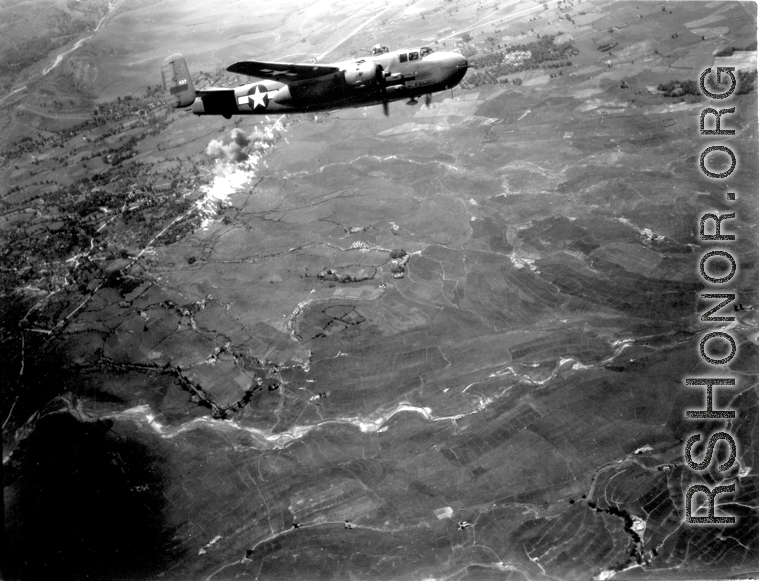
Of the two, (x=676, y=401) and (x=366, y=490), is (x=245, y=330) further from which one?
(x=676, y=401)

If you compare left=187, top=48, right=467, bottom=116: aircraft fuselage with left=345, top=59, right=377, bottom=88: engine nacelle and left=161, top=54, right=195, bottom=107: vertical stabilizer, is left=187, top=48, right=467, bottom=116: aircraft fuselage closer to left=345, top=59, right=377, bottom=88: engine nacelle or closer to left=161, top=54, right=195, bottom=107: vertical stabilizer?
left=345, top=59, right=377, bottom=88: engine nacelle

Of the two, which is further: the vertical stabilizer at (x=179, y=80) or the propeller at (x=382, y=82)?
the vertical stabilizer at (x=179, y=80)

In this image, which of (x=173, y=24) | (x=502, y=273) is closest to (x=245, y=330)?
(x=502, y=273)

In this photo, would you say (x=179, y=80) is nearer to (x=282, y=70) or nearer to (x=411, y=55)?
(x=282, y=70)

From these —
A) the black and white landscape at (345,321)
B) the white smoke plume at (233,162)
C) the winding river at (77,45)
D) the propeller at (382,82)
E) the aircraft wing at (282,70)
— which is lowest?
the black and white landscape at (345,321)

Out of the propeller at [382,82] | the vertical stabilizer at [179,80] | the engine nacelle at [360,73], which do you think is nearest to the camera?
the engine nacelle at [360,73]

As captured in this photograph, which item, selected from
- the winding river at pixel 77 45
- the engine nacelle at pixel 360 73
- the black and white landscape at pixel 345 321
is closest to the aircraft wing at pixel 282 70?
the engine nacelle at pixel 360 73

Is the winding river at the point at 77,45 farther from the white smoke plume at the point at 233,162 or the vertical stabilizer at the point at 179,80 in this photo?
the vertical stabilizer at the point at 179,80
